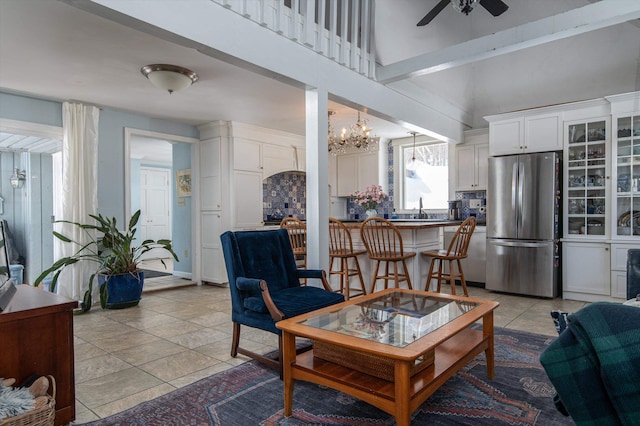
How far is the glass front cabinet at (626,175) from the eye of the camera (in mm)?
4332

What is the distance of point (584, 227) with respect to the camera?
A: 15.4 ft

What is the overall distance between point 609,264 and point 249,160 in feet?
16.0

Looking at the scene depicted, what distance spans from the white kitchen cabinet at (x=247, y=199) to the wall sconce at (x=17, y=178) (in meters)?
2.64

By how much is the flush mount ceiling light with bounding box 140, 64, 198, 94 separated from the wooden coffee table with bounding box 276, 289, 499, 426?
102 inches

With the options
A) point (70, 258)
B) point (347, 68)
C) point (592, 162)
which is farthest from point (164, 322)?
point (592, 162)

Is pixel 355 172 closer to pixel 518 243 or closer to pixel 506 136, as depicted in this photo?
pixel 506 136

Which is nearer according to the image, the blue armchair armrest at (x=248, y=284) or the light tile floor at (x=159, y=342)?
the light tile floor at (x=159, y=342)

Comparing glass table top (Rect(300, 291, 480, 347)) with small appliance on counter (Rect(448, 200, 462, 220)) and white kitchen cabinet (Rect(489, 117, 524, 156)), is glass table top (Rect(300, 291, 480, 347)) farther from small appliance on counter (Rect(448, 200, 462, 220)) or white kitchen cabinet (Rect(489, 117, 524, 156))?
small appliance on counter (Rect(448, 200, 462, 220))

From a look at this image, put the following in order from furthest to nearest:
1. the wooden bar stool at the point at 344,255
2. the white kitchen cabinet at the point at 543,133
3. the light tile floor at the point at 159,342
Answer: the white kitchen cabinet at the point at 543,133, the wooden bar stool at the point at 344,255, the light tile floor at the point at 159,342

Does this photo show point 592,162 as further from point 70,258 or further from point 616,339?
point 70,258

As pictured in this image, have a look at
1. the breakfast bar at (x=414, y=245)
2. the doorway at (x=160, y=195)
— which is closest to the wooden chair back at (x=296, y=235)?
the breakfast bar at (x=414, y=245)

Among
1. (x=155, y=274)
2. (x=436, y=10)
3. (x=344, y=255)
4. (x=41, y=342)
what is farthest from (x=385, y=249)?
(x=155, y=274)

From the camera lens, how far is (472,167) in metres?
5.96

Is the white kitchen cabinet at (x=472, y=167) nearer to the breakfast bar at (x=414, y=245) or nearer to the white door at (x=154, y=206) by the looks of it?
the breakfast bar at (x=414, y=245)
